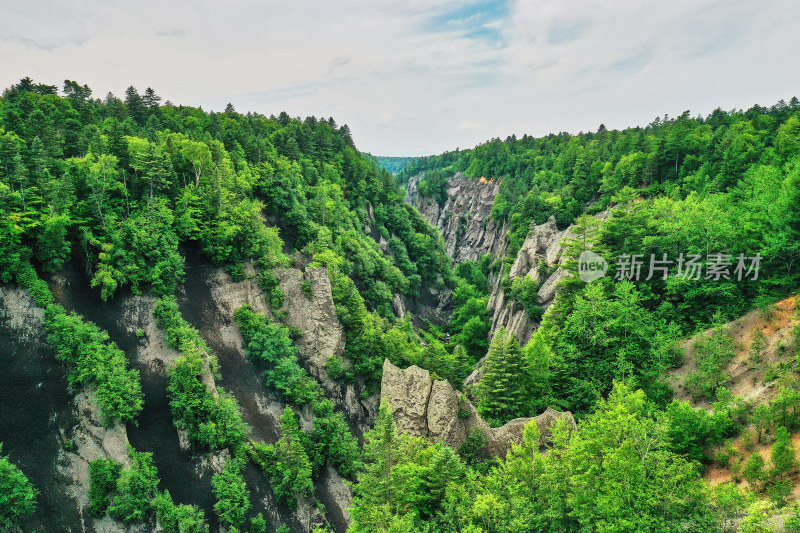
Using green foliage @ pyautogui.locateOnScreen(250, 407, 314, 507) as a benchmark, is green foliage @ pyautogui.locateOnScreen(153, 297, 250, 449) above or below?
above

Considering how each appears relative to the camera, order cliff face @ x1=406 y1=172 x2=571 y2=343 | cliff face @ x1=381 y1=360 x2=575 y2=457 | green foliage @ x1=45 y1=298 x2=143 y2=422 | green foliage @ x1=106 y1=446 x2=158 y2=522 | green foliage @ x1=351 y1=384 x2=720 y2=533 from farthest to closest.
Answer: cliff face @ x1=406 y1=172 x2=571 y2=343 → green foliage @ x1=45 y1=298 x2=143 y2=422 → cliff face @ x1=381 y1=360 x2=575 y2=457 → green foliage @ x1=106 y1=446 x2=158 y2=522 → green foliage @ x1=351 y1=384 x2=720 y2=533

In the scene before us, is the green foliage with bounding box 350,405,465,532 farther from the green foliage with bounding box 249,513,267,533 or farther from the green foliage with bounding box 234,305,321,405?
the green foliage with bounding box 234,305,321,405

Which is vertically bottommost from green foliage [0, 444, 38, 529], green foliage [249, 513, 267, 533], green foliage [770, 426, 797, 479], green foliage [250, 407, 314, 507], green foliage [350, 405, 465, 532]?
green foliage [249, 513, 267, 533]

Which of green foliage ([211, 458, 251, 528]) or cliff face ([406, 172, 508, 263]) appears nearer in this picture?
green foliage ([211, 458, 251, 528])

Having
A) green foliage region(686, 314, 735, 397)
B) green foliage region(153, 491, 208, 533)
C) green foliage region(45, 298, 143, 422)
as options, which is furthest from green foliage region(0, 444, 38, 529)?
green foliage region(686, 314, 735, 397)

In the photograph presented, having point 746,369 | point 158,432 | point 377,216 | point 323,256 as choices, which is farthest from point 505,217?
point 158,432

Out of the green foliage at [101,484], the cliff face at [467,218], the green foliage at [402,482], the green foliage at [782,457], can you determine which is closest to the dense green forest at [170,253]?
the green foliage at [101,484]

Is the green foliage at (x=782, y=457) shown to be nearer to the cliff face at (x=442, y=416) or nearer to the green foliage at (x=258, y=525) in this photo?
the cliff face at (x=442, y=416)

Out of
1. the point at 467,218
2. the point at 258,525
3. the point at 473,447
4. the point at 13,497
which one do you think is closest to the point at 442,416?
the point at 473,447

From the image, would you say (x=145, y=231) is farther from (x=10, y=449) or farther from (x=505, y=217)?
(x=505, y=217)
